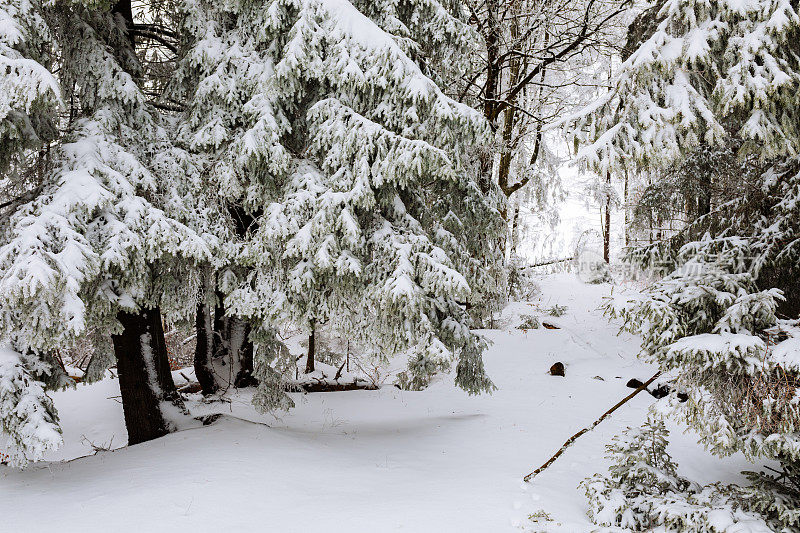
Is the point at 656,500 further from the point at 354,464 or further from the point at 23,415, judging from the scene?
the point at 23,415

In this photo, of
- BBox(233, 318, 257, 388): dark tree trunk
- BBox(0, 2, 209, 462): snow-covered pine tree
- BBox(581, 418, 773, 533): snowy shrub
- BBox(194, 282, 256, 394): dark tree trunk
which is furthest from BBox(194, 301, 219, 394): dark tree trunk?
BBox(581, 418, 773, 533): snowy shrub

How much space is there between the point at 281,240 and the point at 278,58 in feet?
7.65

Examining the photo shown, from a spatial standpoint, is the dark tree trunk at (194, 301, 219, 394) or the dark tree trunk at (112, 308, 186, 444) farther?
the dark tree trunk at (194, 301, 219, 394)

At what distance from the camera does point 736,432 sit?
179 inches

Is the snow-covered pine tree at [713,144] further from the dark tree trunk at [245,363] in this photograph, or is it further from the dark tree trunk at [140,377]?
the dark tree trunk at [245,363]

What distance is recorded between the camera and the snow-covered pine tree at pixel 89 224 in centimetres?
504

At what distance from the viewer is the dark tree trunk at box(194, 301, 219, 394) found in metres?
8.80

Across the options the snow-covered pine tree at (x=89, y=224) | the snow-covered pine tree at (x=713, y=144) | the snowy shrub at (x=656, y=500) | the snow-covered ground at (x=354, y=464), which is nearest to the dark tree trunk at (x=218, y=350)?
the snow-covered ground at (x=354, y=464)

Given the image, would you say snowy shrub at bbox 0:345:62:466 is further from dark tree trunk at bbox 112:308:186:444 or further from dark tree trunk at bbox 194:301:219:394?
dark tree trunk at bbox 194:301:219:394

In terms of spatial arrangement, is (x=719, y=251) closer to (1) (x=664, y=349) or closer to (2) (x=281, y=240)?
(1) (x=664, y=349)

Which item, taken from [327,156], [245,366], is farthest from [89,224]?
[245,366]

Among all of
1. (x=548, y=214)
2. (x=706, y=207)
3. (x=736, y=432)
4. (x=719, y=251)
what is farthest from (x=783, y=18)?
(x=548, y=214)

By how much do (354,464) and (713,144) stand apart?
207 inches

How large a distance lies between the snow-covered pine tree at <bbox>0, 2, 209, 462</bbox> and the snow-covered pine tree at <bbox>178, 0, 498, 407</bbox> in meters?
0.66
